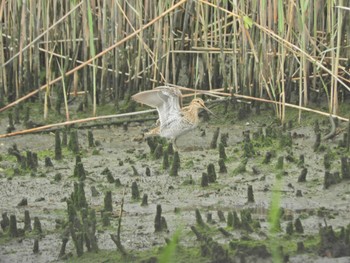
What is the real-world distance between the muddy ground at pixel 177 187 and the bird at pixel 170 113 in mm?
167

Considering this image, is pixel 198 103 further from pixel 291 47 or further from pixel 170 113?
pixel 291 47

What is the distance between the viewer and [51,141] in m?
8.71

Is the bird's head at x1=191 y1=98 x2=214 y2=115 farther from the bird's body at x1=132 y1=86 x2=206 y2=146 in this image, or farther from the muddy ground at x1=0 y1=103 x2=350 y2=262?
the muddy ground at x1=0 y1=103 x2=350 y2=262

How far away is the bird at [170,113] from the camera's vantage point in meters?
8.26

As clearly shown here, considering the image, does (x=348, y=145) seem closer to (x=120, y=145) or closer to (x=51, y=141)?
(x=120, y=145)

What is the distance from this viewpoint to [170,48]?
30.5 ft

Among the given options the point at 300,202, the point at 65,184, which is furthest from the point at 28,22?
the point at 300,202

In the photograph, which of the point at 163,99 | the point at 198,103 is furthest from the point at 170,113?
the point at 198,103

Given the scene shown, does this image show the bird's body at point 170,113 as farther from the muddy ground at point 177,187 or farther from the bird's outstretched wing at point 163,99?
the muddy ground at point 177,187

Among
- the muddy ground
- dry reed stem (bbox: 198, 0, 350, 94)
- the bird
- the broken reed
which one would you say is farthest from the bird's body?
dry reed stem (bbox: 198, 0, 350, 94)

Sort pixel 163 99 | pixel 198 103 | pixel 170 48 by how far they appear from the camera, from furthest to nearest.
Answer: pixel 170 48
pixel 198 103
pixel 163 99

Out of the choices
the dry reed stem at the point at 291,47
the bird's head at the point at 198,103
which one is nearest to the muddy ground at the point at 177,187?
the bird's head at the point at 198,103

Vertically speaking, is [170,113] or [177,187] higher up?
[170,113]

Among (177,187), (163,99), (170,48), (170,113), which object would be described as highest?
(170,48)
